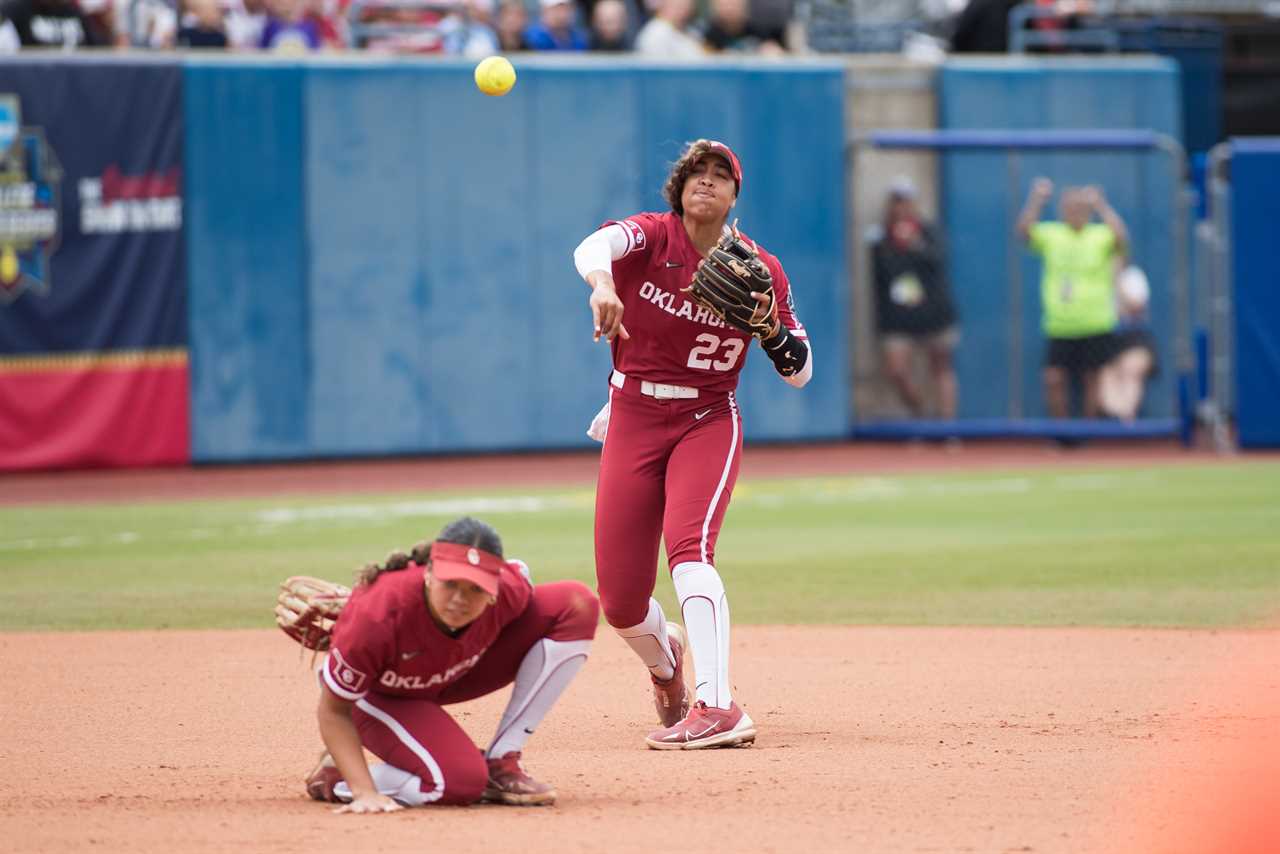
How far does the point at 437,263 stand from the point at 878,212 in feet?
15.3

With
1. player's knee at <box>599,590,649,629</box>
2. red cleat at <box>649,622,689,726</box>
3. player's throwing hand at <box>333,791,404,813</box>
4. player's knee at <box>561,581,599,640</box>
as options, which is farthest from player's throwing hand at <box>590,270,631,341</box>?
player's throwing hand at <box>333,791,404,813</box>

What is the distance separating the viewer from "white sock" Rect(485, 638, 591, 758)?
5.22m

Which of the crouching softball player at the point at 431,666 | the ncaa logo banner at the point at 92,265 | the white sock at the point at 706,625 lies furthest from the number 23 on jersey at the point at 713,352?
the ncaa logo banner at the point at 92,265

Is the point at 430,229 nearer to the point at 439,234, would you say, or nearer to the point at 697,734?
the point at 439,234

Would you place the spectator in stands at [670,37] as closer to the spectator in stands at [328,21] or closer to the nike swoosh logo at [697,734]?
the spectator in stands at [328,21]

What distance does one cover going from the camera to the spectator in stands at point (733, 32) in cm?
1797

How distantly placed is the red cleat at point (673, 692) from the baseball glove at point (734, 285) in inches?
48.2

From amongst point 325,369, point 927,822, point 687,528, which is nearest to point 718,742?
point 687,528

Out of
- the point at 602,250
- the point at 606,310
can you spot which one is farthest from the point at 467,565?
the point at 602,250

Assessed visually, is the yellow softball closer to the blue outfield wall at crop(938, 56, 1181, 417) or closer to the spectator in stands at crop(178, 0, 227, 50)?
the spectator in stands at crop(178, 0, 227, 50)

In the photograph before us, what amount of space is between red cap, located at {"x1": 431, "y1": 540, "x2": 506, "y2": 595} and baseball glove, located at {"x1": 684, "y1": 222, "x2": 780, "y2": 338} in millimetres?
1474

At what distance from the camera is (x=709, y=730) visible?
19.6 ft

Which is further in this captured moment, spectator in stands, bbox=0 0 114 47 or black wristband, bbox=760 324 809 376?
spectator in stands, bbox=0 0 114 47

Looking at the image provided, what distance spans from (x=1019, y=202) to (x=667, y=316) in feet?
41.1
